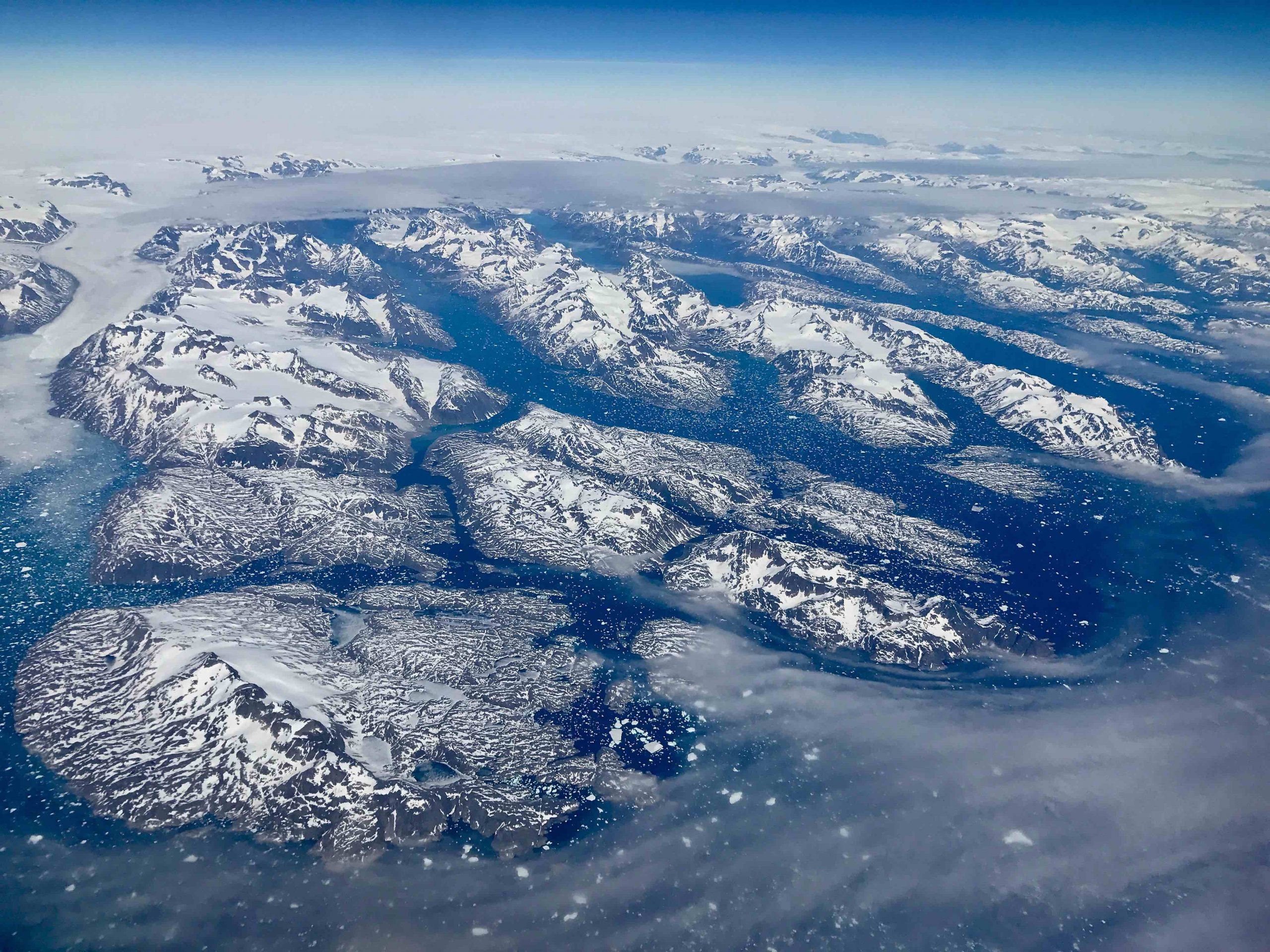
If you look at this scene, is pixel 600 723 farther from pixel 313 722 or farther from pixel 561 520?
pixel 561 520

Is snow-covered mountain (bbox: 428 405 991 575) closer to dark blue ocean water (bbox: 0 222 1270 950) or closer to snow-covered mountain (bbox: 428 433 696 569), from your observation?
snow-covered mountain (bbox: 428 433 696 569)

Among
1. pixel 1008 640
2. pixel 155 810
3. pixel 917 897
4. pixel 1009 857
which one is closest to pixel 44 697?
pixel 155 810

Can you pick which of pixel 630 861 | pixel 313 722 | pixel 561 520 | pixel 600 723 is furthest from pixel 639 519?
pixel 313 722

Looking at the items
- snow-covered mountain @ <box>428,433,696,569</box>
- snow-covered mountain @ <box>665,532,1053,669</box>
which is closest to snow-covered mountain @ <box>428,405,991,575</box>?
snow-covered mountain @ <box>428,433,696,569</box>

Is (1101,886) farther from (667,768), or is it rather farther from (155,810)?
(155,810)

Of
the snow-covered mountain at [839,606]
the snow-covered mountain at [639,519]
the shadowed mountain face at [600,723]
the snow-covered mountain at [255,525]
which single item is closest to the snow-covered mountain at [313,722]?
the shadowed mountain face at [600,723]

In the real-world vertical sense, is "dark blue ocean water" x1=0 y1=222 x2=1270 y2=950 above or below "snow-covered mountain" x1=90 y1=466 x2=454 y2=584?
below
